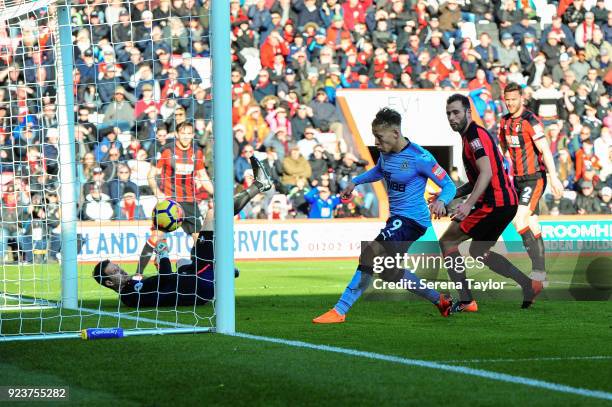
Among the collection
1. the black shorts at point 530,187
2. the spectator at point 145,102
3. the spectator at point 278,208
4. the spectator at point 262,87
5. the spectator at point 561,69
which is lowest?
the spectator at point 278,208

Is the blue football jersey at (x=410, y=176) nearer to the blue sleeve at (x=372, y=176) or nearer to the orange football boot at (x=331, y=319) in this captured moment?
the blue sleeve at (x=372, y=176)

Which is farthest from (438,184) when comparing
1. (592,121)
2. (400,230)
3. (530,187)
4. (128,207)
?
(592,121)

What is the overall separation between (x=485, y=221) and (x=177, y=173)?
5.54m

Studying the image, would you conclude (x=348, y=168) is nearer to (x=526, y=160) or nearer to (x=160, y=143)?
(x=160, y=143)

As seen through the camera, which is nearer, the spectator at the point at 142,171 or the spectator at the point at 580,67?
the spectator at the point at 142,171

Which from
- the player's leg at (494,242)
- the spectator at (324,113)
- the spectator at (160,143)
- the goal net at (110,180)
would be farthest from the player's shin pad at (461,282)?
the spectator at (324,113)

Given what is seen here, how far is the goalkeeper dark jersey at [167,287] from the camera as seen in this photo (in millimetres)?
10688

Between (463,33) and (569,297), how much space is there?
1562cm

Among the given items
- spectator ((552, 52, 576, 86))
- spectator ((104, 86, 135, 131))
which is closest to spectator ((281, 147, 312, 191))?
spectator ((104, 86, 135, 131))

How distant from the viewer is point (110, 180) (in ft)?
55.7

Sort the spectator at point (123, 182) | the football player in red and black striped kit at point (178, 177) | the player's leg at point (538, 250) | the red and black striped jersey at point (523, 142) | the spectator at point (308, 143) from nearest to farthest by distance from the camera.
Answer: the player's leg at point (538, 250), the red and black striped jersey at point (523, 142), the football player in red and black striped kit at point (178, 177), the spectator at point (123, 182), the spectator at point (308, 143)

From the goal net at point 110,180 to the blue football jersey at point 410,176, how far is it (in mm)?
1511

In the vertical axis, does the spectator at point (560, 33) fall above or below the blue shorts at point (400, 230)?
above

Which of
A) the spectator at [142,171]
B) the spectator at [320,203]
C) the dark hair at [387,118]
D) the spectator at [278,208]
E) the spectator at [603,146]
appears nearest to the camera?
the dark hair at [387,118]
